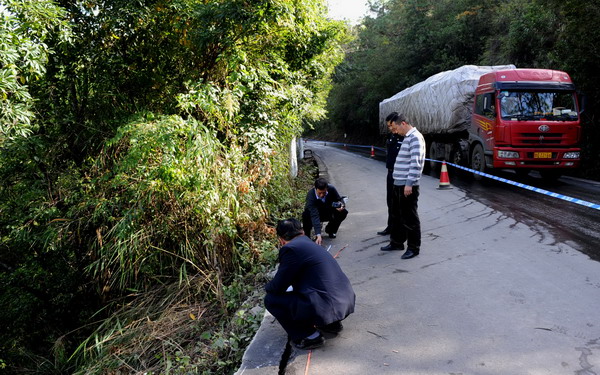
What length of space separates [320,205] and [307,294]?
10.6ft

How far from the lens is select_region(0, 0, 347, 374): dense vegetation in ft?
16.5

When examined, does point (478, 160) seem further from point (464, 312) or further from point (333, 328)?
point (333, 328)

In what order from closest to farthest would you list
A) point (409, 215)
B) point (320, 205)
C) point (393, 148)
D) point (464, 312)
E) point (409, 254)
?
point (464, 312), point (409, 215), point (409, 254), point (393, 148), point (320, 205)

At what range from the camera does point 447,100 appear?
1461 cm

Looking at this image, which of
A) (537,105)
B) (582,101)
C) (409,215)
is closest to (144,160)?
(409,215)

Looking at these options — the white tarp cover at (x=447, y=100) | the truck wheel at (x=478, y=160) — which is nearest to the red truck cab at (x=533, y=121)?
the truck wheel at (x=478, y=160)

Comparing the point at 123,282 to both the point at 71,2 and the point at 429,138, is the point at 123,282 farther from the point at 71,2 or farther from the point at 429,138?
A: the point at 429,138

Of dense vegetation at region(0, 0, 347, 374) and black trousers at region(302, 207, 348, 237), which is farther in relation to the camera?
black trousers at region(302, 207, 348, 237)

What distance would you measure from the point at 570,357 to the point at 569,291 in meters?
1.40

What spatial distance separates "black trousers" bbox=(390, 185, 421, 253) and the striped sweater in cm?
16

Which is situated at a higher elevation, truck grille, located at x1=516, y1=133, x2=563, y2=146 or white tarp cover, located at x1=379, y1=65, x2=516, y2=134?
white tarp cover, located at x1=379, y1=65, x2=516, y2=134

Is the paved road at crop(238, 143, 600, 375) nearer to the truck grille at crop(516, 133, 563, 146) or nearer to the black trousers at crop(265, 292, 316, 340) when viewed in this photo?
the black trousers at crop(265, 292, 316, 340)

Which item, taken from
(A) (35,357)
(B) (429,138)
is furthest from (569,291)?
(B) (429,138)

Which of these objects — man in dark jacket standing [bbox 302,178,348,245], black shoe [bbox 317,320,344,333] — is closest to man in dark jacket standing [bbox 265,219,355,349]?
black shoe [bbox 317,320,344,333]
